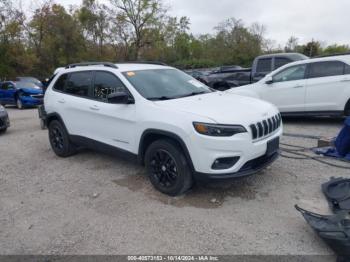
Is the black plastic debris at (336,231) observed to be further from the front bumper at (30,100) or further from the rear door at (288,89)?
the front bumper at (30,100)

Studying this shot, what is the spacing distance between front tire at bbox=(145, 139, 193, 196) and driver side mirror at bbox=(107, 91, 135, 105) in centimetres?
72

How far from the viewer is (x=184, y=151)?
355 cm

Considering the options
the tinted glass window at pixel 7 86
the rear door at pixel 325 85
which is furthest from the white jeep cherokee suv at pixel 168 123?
the tinted glass window at pixel 7 86

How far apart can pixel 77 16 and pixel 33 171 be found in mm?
32903

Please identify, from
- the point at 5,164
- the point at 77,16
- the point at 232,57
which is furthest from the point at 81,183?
the point at 232,57

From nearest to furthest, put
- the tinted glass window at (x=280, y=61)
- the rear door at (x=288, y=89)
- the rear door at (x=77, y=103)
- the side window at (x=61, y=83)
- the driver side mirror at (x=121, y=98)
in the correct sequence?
the driver side mirror at (x=121, y=98), the rear door at (x=77, y=103), the side window at (x=61, y=83), the rear door at (x=288, y=89), the tinted glass window at (x=280, y=61)

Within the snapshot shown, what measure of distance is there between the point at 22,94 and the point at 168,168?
42.9ft

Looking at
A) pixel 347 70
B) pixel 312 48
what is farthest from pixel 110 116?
pixel 312 48

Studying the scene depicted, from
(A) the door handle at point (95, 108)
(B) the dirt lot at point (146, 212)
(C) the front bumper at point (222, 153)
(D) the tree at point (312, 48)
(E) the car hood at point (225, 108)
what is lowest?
(B) the dirt lot at point (146, 212)

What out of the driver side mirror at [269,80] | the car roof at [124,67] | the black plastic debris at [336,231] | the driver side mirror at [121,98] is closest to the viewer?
the black plastic debris at [336,231]

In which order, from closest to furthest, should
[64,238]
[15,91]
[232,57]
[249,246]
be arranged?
[249,246] → [64,238] → [15,91] → [232,57]

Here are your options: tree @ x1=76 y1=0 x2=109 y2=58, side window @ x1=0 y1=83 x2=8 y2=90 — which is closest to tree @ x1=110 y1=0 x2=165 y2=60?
tree @ x1=76 y1=0 x2=109 y2=58

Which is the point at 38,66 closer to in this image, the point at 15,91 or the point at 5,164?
the point at 15,91

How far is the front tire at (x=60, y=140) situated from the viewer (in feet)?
18.5
